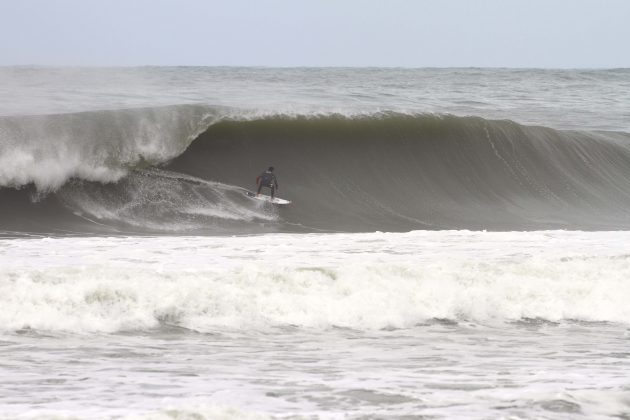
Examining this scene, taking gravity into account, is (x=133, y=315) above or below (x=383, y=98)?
below

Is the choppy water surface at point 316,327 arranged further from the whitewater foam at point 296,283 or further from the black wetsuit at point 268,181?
the black wetsuit at point 268,181

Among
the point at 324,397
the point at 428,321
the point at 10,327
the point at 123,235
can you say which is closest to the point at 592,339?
the point at 428,321

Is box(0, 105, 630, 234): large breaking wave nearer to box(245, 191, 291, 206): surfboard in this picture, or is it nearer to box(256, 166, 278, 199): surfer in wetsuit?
box(245, 191, 291, 206): surfboard

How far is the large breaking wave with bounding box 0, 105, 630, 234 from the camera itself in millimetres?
13500

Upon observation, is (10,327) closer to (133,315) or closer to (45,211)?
(133,315)

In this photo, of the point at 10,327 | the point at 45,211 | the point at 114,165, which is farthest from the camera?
the point at 114,165

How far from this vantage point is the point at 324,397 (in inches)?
206

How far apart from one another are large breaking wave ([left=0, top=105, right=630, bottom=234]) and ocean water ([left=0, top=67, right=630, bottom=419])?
5 centimetres

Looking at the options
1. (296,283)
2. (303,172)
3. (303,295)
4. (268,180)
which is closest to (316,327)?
(303,295)

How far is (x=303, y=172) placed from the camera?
1666cm

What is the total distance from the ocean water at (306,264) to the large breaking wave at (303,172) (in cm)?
5

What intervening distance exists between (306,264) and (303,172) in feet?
24.2

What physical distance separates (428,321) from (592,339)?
1.41 metres

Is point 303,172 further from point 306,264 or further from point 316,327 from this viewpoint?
point 316,327
